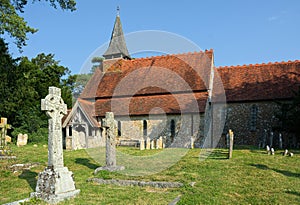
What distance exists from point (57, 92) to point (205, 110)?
46.6 ft

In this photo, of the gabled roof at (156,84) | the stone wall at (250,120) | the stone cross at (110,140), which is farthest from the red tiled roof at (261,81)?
the stone cross at (110,140)

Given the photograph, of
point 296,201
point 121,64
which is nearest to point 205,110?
point 121,64

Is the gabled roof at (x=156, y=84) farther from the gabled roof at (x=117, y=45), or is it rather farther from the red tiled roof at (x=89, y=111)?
the gabled roof at (x=117, y=45)

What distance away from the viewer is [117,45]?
102 ft

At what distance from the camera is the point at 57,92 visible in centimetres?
803

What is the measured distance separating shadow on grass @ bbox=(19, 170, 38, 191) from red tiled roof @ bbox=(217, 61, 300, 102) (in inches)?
640

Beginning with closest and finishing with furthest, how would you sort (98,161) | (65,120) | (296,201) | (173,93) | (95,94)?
(296,201) → (98,161) → (65,120) → (173,93) → (95,94)

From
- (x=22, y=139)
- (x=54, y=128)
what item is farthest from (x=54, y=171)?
(x=22, y=139)

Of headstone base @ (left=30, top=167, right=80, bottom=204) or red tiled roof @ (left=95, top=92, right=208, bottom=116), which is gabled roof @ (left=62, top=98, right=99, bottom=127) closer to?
red tiled roof @ (left=95, top=92, right=208, bottom=116)

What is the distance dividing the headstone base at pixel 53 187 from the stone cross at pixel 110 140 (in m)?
3.44

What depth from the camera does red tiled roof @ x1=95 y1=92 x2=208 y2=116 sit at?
68.8ft

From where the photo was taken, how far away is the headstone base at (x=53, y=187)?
6.81m

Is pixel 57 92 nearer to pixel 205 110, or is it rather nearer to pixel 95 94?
pixel 205 110

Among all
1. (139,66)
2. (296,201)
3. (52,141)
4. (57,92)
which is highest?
(139,66)
